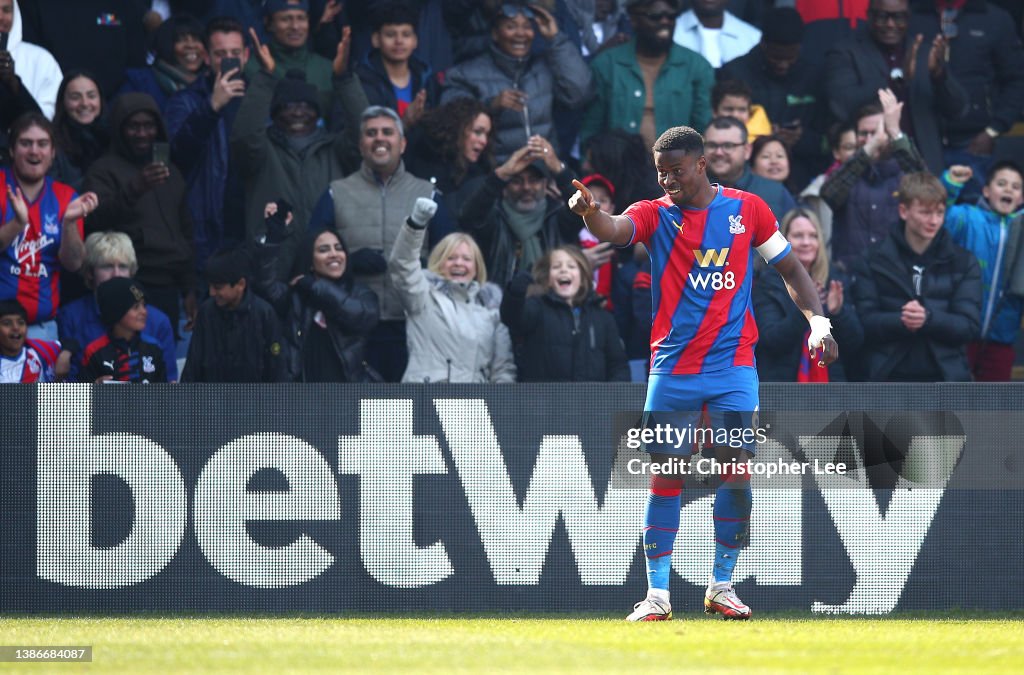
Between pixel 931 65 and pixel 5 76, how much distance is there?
Result: 21.9 feet

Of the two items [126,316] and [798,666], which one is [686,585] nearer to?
[798,666]

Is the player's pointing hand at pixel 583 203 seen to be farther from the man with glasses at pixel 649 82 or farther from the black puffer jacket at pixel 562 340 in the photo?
the man with glasses at pixel 649 82

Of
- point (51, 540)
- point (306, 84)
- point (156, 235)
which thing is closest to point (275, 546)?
point (51, 540)

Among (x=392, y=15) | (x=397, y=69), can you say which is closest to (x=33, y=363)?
(x=397, y=69)

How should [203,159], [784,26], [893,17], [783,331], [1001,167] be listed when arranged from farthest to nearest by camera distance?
1. [893,17]
2. [784,26]
3. [203,159]
4. [1001,167]
5. [783,331]

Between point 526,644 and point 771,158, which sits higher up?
point 771,158

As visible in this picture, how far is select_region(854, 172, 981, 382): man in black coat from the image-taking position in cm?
1052

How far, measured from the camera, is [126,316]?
32.5 feet

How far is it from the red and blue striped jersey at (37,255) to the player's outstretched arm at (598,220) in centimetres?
471

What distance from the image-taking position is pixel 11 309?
32.3 feet

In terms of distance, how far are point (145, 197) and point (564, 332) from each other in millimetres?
3098

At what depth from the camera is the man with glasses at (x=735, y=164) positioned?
36.0 ft

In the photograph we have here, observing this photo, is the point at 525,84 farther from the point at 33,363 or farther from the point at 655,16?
the point at 33,363

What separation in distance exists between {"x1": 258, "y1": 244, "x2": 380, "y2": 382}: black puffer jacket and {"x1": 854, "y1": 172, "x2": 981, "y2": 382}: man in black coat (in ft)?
10.9
